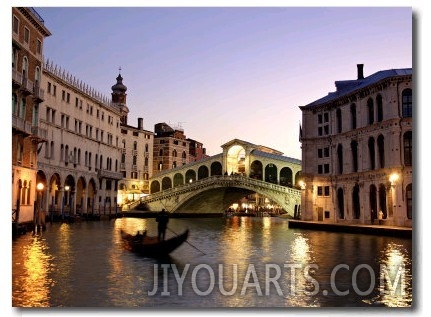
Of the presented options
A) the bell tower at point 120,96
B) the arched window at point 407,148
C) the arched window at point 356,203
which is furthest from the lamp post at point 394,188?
the bell tower at point 120,96

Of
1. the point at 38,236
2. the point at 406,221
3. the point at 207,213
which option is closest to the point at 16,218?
the point at 38,236

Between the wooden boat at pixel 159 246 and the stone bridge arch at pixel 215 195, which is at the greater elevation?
the stone bridge arch at pixel 215 195

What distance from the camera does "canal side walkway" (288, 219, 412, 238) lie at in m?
14.7

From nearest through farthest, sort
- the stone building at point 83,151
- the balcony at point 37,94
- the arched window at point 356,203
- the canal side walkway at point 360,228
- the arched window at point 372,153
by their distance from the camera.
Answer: the canal side walkway at point 360,228, the balcony at point 37,94, the arched window at point 372,153, the arched window at point 356,203, the stone building at point 83,151

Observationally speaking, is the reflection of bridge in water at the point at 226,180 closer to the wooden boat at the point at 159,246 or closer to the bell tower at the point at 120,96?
the bell tower at the point at 120,96

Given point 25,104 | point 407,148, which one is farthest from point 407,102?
point 25,104

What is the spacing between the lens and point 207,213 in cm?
3831

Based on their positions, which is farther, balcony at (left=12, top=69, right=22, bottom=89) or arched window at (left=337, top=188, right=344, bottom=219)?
arched window at (left=337, top=188, right=344, bottom=219)

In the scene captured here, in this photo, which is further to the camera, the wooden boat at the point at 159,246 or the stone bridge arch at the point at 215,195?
the stone bridge arch at the point at 215,195

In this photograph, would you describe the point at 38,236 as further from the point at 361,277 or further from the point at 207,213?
the point at 207,213

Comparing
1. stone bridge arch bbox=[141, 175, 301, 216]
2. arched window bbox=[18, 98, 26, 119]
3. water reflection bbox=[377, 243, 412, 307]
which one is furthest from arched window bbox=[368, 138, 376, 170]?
arched window bbox=[18, 98, 26, 119]

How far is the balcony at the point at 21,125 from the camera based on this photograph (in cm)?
1403

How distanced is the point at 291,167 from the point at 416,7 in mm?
25538

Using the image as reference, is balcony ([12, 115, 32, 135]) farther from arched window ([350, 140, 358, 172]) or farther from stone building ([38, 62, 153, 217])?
arched window ([350, 140, 358, 172])
